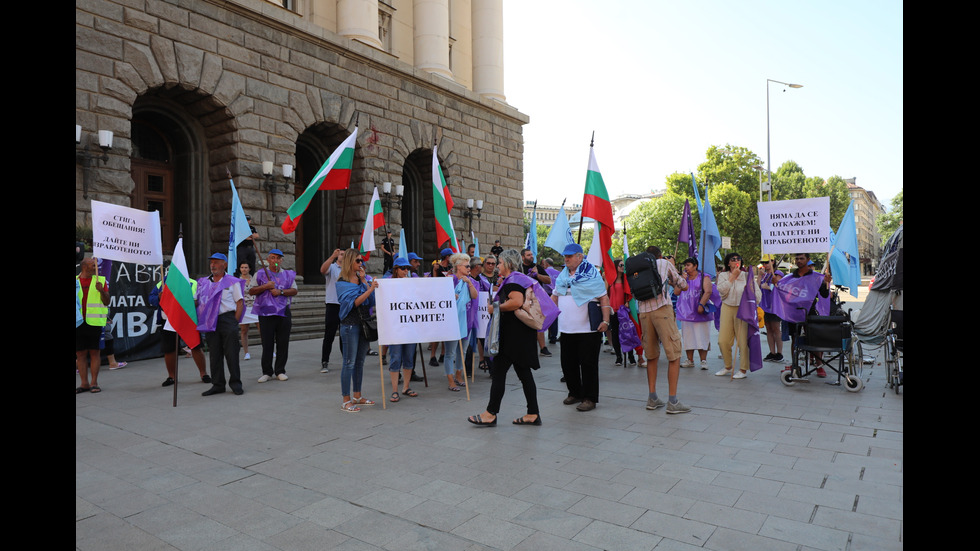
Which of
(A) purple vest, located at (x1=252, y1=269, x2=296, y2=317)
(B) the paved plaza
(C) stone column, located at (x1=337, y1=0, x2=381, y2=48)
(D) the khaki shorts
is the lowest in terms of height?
(B) the paved plaza

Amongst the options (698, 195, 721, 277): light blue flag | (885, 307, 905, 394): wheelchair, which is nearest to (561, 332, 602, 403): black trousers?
(698, 195, 721, 277): light blue flag

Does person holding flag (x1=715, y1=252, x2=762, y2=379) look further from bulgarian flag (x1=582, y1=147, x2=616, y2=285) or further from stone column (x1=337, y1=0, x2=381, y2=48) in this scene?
stone column (x1=337, y1=0, x2=381, y2=48)

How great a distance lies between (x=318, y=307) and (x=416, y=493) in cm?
1238

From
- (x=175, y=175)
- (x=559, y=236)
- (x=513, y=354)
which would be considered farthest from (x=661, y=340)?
(x=175, y=175)

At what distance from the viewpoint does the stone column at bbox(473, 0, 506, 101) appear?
24.4m

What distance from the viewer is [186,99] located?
14.6m

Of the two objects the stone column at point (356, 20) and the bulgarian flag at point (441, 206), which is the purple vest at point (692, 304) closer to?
the bulgarian flag at point (441, 206)

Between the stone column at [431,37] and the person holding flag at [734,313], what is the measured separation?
15070 mm

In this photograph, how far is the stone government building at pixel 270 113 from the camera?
41.3 ft

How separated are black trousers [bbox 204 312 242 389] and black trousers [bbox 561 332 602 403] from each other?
178 inches

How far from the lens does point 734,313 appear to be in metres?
9.49

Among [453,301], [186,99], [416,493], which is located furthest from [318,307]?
[416,493]

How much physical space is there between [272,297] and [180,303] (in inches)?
71.6

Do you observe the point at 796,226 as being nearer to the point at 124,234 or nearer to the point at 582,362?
the point at 582,362
